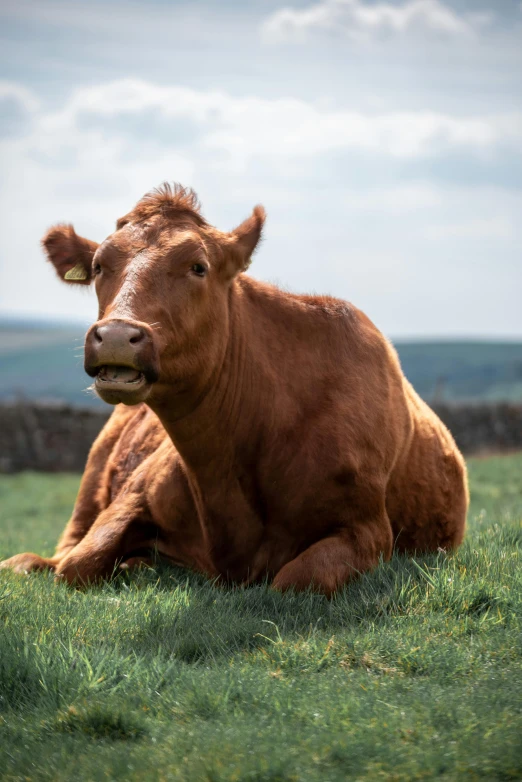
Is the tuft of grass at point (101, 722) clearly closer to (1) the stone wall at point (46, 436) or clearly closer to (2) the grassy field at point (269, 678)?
(2) the grassy field at point (269, 678)

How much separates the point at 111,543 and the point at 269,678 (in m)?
2.27

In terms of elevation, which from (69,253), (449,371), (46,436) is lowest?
(449,371)

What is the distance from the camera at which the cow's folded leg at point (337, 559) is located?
4945 millimetres

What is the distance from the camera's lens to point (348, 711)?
347cm

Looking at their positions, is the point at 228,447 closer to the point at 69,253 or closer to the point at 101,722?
the point at 69,253

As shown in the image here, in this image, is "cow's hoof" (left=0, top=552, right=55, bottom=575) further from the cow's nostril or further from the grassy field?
the cow's nostril

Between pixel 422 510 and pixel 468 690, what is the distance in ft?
8.29

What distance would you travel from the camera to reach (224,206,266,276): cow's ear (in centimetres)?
546

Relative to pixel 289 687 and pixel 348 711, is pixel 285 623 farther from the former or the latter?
pixel 348 711

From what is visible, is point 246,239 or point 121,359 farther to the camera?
point 246,239

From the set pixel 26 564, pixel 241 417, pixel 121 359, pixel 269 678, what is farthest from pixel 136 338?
pixel 26 564

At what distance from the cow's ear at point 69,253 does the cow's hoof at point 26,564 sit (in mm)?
1910

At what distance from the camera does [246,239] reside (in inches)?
220

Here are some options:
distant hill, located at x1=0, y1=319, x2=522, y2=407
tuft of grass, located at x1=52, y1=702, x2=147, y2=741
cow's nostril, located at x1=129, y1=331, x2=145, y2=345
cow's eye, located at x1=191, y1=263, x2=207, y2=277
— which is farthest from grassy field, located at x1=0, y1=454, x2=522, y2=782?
distant hill, located at x1=0, y1=319, x2=522, y2=407
